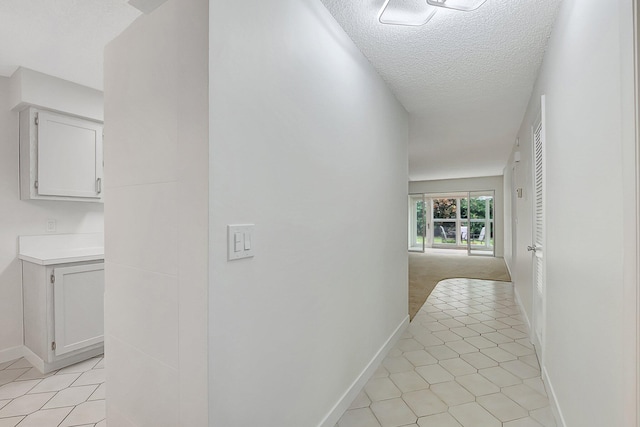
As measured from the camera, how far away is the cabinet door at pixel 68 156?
2.74 meters

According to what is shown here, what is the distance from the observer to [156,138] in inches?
48.4

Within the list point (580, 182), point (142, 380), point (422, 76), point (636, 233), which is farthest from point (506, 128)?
point (142, 380)

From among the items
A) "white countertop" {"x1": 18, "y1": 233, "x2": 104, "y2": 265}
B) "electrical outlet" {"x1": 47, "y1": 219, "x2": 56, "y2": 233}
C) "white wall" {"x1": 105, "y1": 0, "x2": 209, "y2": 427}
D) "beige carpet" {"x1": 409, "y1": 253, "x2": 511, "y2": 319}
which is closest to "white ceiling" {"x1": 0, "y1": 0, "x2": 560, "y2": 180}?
"white wall" {"x1": 105, "y1": 0, "x2": 209, "y2": 427}

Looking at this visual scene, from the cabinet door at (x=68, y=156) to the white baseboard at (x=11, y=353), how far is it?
136 cm

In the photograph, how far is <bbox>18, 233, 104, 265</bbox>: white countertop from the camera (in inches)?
99.3

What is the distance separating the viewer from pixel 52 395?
2.14 m

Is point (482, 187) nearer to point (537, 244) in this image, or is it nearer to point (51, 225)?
point (537, 244)

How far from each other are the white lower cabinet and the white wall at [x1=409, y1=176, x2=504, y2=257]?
9.39m

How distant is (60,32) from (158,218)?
6.14 ft

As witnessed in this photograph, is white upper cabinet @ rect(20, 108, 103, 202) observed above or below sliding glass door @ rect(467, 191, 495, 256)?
above

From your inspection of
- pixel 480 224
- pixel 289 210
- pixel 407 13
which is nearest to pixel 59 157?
pixel 289 210

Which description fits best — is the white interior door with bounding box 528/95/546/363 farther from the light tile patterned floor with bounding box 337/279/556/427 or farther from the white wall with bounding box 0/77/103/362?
the white wall with bounding box 0/77/103/362

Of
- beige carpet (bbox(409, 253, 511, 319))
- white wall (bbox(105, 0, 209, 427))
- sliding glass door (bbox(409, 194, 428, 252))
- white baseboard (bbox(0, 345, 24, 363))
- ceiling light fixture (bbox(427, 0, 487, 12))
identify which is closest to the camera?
white wall (bbox(105, 0, 209, 427))

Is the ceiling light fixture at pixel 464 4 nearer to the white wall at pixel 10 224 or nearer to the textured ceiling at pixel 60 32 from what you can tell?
the textured ceiling at pixel 60 32
